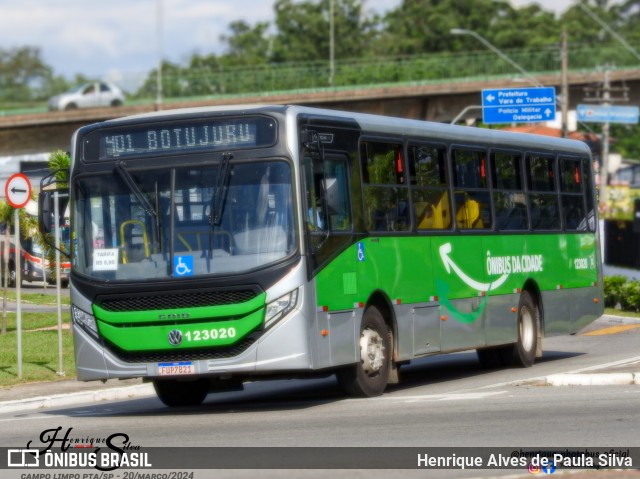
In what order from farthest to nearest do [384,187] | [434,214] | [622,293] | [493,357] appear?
1. [622,293]
2. [493,357]
3. [434,214]
4. [384,187]

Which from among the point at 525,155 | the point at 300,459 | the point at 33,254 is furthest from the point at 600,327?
the point at 33,254

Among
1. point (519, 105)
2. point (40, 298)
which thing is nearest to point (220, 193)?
point (40, 298)

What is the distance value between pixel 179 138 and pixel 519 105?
32.8 metres

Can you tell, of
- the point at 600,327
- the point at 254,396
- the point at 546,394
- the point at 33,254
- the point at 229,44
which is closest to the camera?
the point at 546,394

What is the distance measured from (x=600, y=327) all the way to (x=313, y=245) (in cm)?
1692

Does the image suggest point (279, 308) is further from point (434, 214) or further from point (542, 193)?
point (542, 193)

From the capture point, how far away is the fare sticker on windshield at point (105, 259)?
14.6m

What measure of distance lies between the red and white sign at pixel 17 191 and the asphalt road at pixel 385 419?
3401 mm

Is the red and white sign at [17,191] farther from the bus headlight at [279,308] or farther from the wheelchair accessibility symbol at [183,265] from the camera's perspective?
the bus headlight at [279,308]

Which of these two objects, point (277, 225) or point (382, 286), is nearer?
point (277, 225)

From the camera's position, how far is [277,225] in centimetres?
1415

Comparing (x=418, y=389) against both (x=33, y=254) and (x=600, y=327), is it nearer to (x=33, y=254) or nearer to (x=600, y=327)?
(x=600, y=327)

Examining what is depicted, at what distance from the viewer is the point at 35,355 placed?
75.9 ft

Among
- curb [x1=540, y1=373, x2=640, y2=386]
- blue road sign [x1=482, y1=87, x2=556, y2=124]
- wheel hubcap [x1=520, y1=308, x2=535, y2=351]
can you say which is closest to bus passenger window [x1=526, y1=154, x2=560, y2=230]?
wheel hubcap [x1=520, y1=308, x2=535, y2=351]
